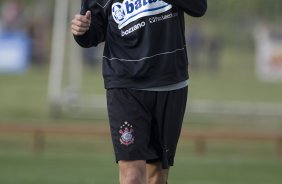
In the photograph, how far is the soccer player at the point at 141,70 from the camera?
6.36m

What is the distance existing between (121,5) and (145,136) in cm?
94

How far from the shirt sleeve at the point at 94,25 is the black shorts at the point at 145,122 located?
400mm

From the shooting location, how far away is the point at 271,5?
1781 centimetres

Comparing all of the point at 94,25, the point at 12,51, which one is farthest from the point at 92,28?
the point at 12,51

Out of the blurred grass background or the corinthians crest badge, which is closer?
the corinthians crest badge

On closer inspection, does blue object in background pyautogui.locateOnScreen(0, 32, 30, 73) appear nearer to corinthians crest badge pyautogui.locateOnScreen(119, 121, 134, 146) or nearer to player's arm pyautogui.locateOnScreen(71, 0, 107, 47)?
player's arm pyautogui.locateOnScreen(71, 0, 107, 47)

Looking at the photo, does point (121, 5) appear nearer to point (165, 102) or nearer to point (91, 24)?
point (91, 24)

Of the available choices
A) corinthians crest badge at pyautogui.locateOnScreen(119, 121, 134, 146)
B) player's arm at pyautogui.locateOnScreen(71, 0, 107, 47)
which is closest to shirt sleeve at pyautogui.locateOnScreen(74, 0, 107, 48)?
Result: player's arm at pyautogui.locateOnScreen(71, 0, 107, 47)

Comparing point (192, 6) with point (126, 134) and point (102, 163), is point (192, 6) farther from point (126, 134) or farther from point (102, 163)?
point (102, 163)

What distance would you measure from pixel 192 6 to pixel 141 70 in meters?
0.59

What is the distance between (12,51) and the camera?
20.2 meters

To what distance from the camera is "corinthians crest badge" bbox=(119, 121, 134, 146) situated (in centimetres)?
635

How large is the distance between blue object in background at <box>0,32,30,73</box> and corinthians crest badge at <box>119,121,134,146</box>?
46.3ft

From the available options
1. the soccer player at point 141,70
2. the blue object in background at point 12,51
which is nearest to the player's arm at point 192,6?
the soccer player at point 141,70
